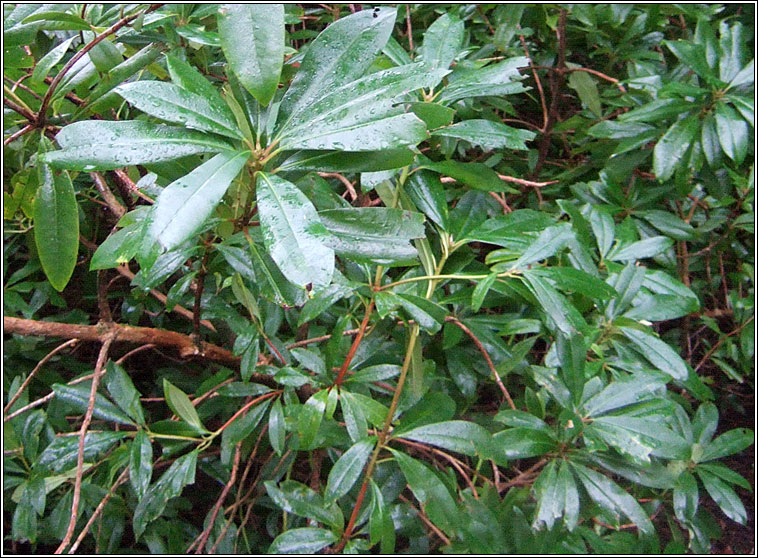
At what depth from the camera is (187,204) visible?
338mm

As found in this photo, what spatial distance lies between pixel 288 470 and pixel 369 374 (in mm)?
312

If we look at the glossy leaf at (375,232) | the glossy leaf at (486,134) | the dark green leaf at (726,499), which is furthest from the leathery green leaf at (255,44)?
the dark green leaf at (726,499)

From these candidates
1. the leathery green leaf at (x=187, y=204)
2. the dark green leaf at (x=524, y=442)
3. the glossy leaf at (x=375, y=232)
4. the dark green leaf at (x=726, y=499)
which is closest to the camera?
the leathery green leaf at (x=187, y=204)

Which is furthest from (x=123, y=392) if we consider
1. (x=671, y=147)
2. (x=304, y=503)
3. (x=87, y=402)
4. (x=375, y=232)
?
(x=671, y=147)

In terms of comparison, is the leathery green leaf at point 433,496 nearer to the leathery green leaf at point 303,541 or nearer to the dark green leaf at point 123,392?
the leathery green leaf at point 303,541

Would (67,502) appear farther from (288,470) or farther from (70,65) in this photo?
(70,65)

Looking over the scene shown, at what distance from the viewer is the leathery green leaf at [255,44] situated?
37 centimetres

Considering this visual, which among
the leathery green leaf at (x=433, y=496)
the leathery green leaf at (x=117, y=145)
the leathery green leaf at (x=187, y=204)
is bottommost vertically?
the leathery green leaf at (x=433, y=496)

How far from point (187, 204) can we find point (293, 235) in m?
0.07

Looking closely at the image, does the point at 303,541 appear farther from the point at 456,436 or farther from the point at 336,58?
the point at 336,58

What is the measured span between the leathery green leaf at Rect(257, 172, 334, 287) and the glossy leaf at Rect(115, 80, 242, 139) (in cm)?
6

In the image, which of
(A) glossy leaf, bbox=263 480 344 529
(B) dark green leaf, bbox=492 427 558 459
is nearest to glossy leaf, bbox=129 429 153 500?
(A) glossy leaf, bbox=263 480 344 529

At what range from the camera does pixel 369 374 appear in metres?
0.70

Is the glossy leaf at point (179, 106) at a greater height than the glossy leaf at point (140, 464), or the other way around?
the glossy leaf at point (179, 106)
